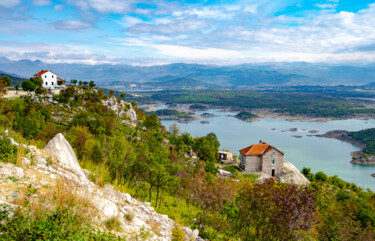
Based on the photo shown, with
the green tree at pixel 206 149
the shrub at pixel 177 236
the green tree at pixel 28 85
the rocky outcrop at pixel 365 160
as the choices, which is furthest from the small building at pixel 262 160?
the rocky outcrop at pixel 365 160

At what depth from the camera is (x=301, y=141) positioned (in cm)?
9369

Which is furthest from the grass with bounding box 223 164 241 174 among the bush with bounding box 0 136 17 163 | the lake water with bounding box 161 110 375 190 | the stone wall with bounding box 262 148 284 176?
the lake water with bounding box 161 110 375 190

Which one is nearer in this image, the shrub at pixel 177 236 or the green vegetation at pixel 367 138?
the shrub at pixel 177 236

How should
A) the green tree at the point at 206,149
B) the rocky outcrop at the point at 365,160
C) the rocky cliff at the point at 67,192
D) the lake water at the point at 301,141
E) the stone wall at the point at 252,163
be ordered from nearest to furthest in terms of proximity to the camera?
the rocky cliff at the point at 67,192 < the stone wall at the point at 252,163 < the green tree at the point at 206,149 < the lake water at the point at 301,141 < the rocky outcrop at the point at 365,160

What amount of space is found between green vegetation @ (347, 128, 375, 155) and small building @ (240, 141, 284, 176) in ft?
210

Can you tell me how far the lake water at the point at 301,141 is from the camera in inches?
2736

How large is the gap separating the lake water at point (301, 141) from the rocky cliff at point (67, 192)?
61.1 m

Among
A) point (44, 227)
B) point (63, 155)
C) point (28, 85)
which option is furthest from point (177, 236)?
point (28, 85)

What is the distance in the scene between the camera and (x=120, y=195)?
28.8 ft

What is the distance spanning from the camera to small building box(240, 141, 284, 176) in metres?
36.9

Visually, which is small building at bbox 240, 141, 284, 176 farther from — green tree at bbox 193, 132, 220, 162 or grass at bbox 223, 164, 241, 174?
green tree at bbox 193, 132, 220, 162

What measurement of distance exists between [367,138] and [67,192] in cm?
11190

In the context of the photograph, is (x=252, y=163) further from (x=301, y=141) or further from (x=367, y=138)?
(x=367, y=138)

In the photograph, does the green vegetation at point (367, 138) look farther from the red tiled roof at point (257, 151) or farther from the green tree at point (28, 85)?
the green tree at point (28, 85)
